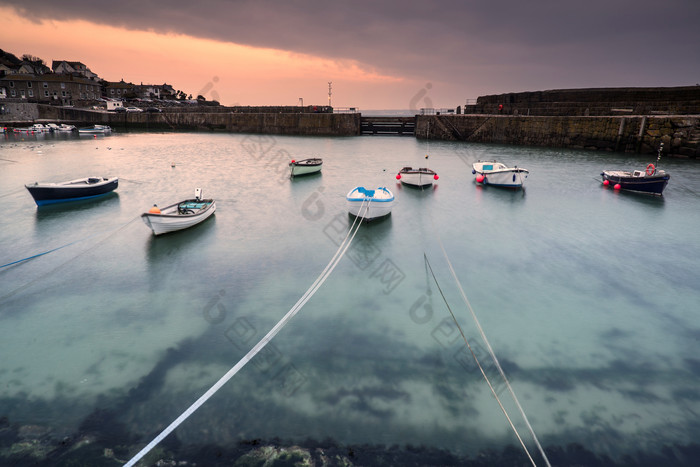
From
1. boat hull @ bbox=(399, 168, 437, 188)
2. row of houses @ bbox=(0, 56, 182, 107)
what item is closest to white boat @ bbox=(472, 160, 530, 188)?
boat hull @ bbox=(399, 168, 437, 188)

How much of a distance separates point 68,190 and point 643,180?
3341 centimetres

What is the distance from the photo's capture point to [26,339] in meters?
8.59

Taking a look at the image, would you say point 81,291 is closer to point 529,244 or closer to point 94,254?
point 94,254

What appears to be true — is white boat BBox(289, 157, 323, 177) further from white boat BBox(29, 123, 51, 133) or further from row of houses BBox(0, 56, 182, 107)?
row of houses BBox(0, 56, 182, 107)

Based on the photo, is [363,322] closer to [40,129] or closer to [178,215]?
[178,215]

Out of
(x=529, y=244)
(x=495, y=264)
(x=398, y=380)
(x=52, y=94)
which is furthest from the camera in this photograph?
(x=52, y=94)

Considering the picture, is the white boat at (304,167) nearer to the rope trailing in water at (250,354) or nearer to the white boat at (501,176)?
the white boat at (501,176)

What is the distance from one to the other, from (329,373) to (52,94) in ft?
385

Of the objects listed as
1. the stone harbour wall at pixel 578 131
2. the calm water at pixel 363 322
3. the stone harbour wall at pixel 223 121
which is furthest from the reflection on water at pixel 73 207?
the stone harbour wall at pixel 223 121

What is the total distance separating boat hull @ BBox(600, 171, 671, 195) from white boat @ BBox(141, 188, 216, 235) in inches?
1002

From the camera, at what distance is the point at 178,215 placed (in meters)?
15.2

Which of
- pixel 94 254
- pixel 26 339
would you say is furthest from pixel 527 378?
pixel 94 254

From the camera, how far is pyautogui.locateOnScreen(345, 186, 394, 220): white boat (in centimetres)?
1695

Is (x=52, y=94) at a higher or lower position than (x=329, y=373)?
higher
